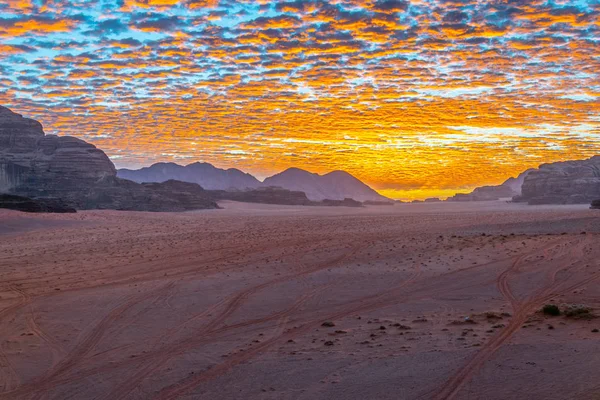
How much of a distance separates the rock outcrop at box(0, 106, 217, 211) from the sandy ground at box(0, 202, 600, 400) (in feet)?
167

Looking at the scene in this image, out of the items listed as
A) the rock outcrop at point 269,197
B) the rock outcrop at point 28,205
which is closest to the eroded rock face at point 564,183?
the rock outcrop at point 269,197

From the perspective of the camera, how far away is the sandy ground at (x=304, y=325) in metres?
7.11

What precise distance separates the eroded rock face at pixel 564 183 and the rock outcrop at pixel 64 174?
196 feet

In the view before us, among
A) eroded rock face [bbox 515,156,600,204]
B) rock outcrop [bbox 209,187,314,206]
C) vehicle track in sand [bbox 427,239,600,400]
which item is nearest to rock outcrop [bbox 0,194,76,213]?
vehicle track in sand [bbox 427,239,600,400]

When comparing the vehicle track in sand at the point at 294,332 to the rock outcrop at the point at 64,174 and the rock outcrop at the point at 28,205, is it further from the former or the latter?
the rock outcrop at the point at 64,174

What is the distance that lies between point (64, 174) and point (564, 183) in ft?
275

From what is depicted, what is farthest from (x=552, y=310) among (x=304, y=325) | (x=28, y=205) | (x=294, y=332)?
(x=28, y=205)

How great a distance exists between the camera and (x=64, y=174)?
72438 mm

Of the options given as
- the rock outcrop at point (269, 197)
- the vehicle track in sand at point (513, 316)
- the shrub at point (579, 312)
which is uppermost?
the rock outcrop at point (269, 197)

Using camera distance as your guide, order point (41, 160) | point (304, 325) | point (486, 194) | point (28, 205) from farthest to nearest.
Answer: point (486, 194) < point (41, 160) < point (28, 205) < point (304, 325)

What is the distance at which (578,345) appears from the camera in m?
8.11

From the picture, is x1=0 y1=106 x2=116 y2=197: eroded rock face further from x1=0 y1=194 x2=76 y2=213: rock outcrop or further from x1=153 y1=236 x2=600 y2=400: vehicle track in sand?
x1=153 y1=236 x2=600 y2=400: vehicle track in sand

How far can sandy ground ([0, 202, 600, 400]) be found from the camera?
7.11 m

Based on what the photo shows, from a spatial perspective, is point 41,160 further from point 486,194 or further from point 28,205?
point 486,194
